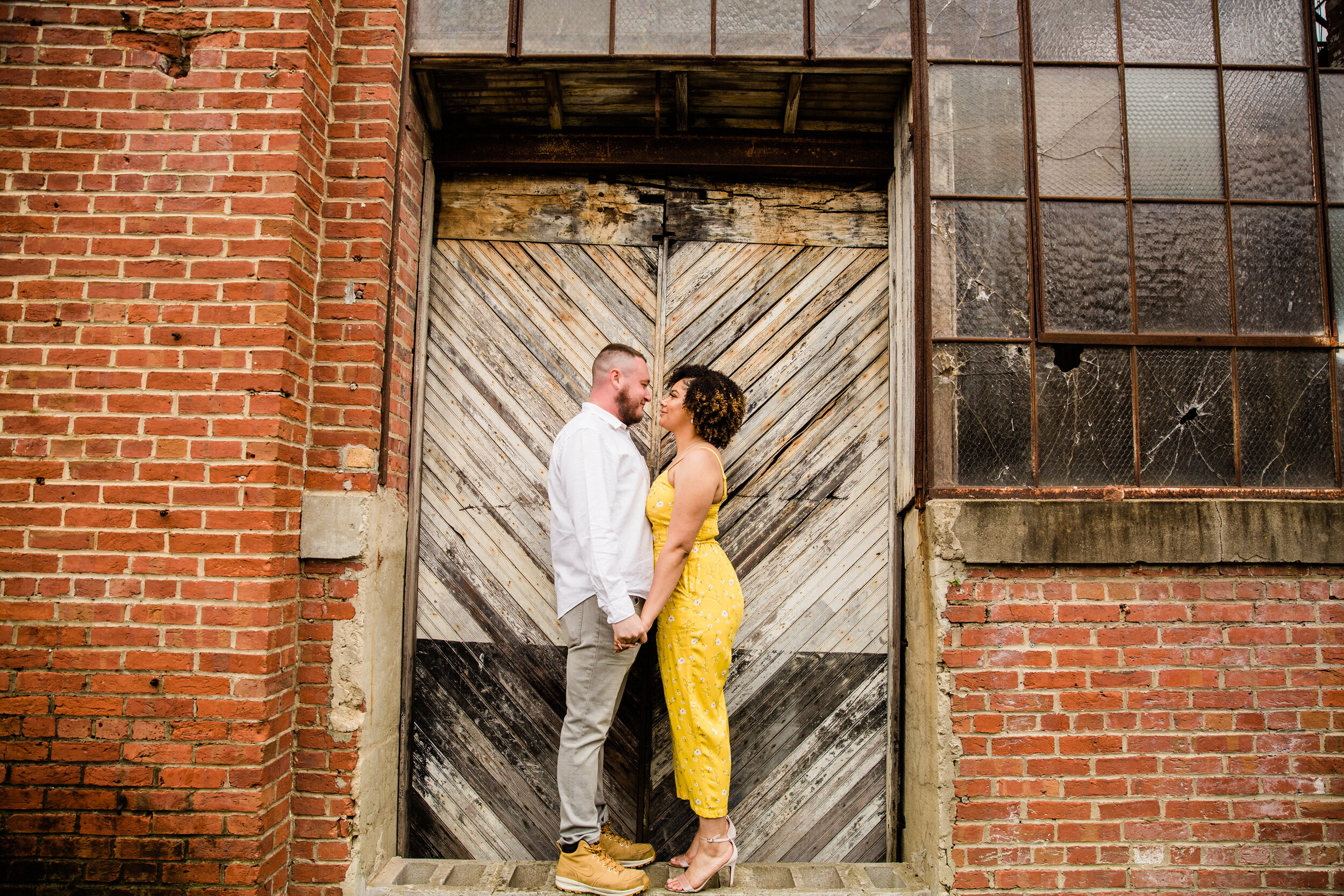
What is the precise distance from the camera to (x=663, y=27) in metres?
3.28

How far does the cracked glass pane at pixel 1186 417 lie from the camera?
3055 mm

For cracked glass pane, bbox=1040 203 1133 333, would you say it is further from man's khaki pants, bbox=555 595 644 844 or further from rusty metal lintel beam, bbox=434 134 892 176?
man's khaki pants, bbox=555 595 644 844

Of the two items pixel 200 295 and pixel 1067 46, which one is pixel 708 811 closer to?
pixel 200 295

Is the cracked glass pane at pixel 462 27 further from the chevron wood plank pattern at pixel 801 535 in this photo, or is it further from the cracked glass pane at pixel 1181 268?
the cracked glass pane at pixel 1181 268

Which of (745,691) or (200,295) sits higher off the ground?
(200,295)

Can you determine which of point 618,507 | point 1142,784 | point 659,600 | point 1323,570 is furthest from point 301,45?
point 1323,570

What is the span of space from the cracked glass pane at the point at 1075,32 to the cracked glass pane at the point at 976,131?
18cm

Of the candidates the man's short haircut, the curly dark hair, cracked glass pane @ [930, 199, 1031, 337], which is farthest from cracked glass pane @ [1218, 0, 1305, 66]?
the man's short haircut

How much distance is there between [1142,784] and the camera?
9.41 feet

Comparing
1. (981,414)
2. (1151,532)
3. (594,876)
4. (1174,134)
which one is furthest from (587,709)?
(1174,134)

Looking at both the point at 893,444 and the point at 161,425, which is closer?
the point at 161,425

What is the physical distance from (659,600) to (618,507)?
413 millimetres

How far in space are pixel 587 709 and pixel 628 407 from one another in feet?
4.14

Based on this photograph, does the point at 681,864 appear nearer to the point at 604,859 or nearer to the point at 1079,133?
the point at 604,859
